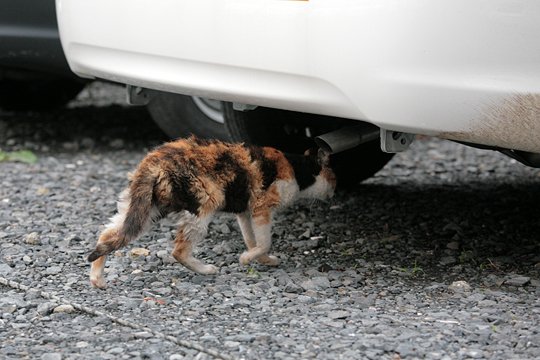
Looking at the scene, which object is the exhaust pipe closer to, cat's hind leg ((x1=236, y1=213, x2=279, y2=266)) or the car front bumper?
the car front bumper

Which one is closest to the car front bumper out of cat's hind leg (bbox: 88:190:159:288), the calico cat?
the calico cat

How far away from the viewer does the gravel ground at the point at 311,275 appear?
12.0 feet

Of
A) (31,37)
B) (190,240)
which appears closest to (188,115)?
(31,37)

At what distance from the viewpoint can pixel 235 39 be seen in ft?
14.0

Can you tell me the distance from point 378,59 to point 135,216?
117 centimetres

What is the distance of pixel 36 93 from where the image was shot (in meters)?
8.23

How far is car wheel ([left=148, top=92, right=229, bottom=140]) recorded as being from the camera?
6.25 metres

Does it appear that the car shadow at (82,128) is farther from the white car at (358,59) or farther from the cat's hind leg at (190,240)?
the cat's hind leg at (190,240)

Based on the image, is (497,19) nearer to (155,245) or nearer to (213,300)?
(213,300)

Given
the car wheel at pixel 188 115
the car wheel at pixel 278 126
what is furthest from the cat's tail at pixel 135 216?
the car wheel at pixel 188 115

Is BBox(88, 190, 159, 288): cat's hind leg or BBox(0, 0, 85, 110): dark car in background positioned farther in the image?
BBox(0, 0, 85, 110): dark car in background

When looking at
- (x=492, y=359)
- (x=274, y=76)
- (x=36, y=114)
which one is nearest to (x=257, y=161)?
(x=274, y=76)

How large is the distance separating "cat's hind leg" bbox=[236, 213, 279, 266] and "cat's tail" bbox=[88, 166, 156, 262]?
0.57 metres

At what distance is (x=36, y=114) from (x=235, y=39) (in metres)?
4.40
